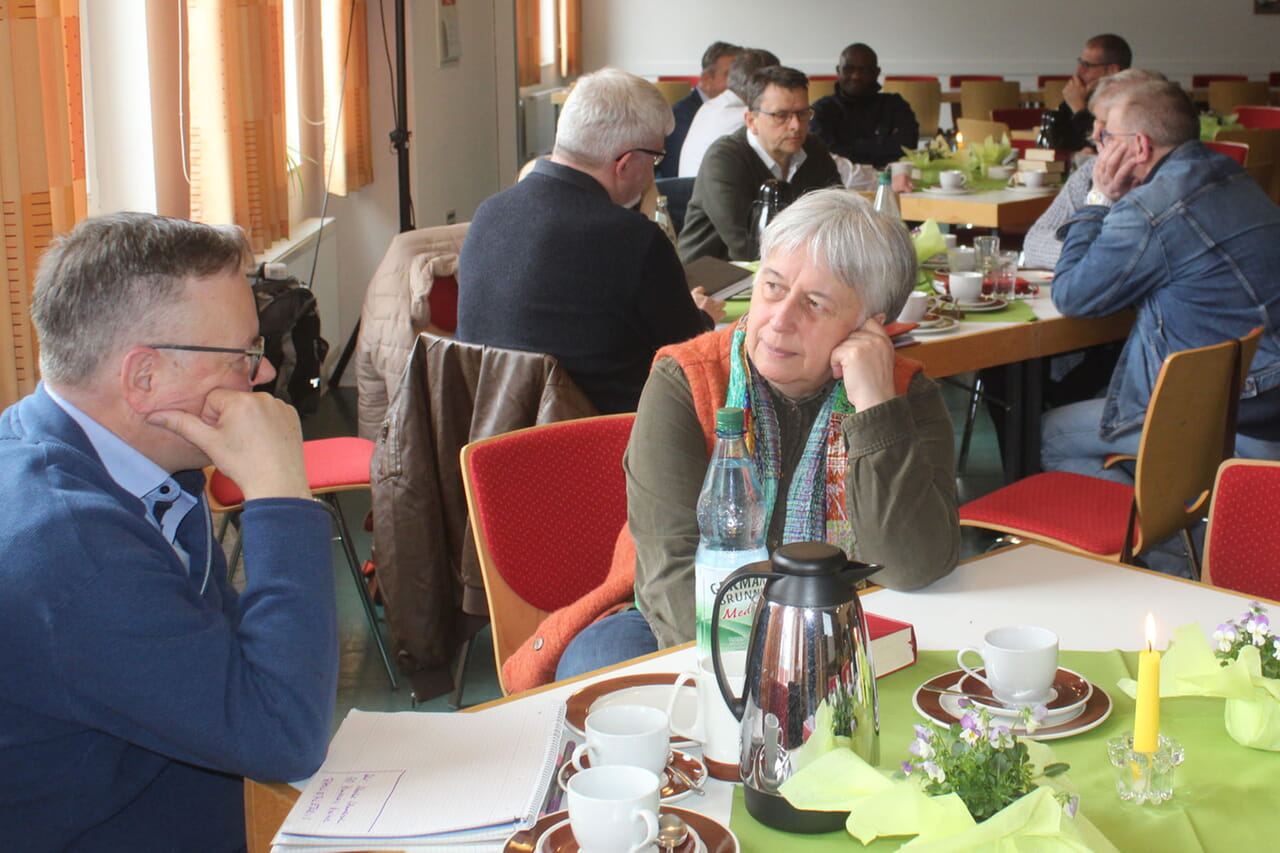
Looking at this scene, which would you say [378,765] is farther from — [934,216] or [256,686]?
[934,216]

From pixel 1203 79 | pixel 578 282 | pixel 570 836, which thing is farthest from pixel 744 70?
pixel 1203 79

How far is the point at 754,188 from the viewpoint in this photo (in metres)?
4.36

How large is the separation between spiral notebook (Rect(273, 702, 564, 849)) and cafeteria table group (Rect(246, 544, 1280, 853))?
0.03m

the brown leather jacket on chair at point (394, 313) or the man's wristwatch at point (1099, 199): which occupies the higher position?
the man's wristwatch at point (1099, 199)

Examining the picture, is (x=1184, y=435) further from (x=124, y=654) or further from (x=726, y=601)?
(x=124, y=654)

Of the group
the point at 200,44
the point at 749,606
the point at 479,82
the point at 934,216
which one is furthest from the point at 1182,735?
the point at 479,82

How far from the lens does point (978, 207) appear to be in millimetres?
4984

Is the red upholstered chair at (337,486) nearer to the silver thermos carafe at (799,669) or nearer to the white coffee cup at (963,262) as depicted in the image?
the white coffee cup at (963,262)

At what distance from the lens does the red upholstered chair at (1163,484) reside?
254 cm

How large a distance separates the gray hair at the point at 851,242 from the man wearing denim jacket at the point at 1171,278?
142 cm

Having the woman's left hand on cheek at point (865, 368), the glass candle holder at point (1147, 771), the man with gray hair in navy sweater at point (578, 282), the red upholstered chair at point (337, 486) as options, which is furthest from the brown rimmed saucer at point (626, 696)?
the red upholstered chair at point (337, 486)

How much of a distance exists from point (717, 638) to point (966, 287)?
245 centimetres

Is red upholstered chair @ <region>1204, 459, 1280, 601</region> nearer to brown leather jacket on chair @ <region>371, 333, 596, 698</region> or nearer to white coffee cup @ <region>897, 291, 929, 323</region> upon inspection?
brown leather jacket on chair @ <region>371, 333, 596, 698</region>

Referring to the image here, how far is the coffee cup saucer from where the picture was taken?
117cm
